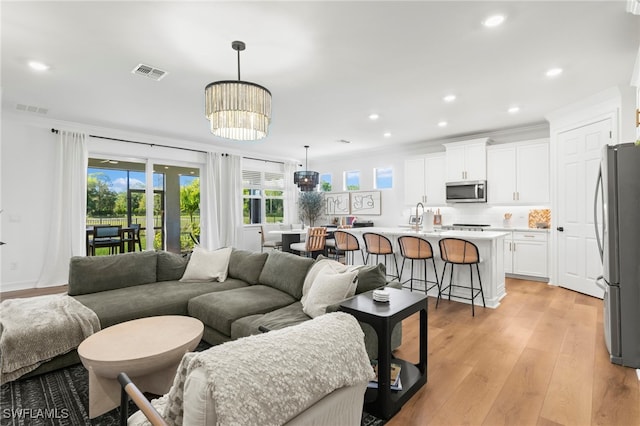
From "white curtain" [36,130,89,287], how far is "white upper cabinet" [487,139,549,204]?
7.52 metres

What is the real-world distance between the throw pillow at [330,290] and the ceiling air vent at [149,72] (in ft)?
9.61

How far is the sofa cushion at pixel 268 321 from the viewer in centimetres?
238

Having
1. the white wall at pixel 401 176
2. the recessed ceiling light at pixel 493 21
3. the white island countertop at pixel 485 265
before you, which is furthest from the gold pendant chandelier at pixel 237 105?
the white wall at pixel 401 176

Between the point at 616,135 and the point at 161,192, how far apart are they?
25.6ft

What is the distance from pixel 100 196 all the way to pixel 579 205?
8150mm

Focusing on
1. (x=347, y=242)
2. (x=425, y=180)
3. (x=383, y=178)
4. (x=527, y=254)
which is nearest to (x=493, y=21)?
(x=347, y=242)

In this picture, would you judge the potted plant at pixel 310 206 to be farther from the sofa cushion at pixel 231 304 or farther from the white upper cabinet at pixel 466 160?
the sofa cushion at pixel 231 304

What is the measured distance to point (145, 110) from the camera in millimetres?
4805

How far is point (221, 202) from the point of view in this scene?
741cm

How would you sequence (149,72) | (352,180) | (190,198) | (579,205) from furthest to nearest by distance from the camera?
1. (352,180)
2. (190,198)
3. (579,205)
4. (149,72)

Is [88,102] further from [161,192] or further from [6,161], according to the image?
[161,192]

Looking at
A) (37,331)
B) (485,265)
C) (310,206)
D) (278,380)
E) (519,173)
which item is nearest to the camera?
(278,380)

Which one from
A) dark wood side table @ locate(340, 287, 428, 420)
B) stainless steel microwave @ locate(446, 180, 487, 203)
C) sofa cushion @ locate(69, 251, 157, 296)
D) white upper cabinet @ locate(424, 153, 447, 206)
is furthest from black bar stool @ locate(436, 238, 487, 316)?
sofa cushion @ locate(69, 251, 157, 296)

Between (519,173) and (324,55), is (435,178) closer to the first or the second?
(519,173)
